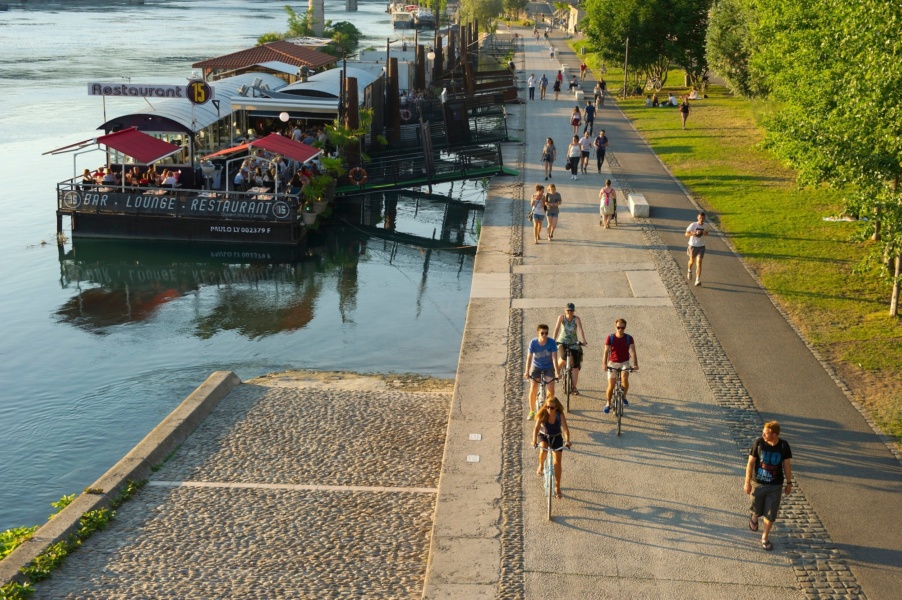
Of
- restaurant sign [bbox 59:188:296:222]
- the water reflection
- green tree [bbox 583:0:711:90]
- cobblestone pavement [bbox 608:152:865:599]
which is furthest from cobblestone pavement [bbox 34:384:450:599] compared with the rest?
green tree [bbox 583:0:711:90]

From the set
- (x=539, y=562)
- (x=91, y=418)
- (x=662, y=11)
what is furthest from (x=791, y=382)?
(x=662, y=11)

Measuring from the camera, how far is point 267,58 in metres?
53.6

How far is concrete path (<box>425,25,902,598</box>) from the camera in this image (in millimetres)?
10938

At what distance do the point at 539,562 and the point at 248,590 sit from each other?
326cm

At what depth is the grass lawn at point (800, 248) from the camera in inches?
673

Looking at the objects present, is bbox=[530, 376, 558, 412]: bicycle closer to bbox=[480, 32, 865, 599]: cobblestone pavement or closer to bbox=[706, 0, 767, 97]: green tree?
bbox=[480, 32, 865, 599]: cobblestone pavement

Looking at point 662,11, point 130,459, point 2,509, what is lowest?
point 2,509

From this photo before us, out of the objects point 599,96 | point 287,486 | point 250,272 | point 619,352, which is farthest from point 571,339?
point 599,96

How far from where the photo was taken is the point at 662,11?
56.3 metres

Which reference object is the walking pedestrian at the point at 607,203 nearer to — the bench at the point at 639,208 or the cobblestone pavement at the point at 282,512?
the bench at the point at 639,208

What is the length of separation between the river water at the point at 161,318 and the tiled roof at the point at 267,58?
11021 mm

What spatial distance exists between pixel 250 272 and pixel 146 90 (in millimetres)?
7912

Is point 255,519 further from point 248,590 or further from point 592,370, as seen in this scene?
point 592,370

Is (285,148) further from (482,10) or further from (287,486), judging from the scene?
(482,10)
